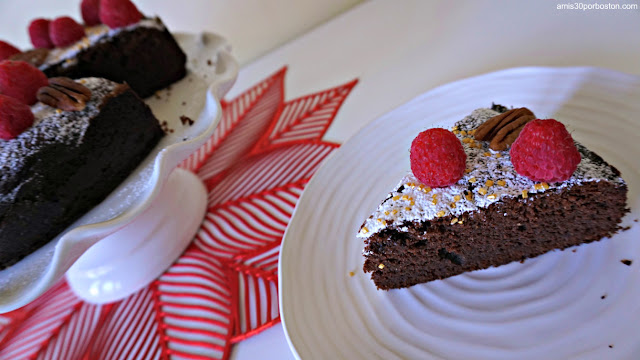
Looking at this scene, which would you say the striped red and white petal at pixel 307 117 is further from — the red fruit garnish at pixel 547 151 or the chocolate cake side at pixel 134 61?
the red fruit garnish at pixel 547 151

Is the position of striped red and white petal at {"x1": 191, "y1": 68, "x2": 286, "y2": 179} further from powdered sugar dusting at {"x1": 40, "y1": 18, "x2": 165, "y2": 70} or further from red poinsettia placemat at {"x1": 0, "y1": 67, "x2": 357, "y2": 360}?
powdered sugar dusting at {"x1": 40, "y1": 18, "x2": 165, "y2": 70}

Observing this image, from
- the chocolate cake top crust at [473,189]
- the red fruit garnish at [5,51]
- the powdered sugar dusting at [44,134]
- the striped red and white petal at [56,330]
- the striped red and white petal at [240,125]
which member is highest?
the red fruit garnish at [5,51]

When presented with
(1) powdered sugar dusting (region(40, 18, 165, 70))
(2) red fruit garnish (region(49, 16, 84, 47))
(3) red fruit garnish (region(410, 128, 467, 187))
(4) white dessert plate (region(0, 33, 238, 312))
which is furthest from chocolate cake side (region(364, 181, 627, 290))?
(2) red fruit garnish (region(49, 16, 84, 47))

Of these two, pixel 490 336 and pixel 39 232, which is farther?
pixel 39 232

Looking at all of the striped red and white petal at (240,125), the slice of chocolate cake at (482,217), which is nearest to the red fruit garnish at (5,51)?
the striped red and white petal at (240,125)

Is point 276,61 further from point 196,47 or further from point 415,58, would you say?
point 415,58

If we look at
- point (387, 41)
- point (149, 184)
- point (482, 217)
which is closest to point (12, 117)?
point (149, 184)

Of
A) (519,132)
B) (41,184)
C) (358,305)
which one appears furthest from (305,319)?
(41,184)
